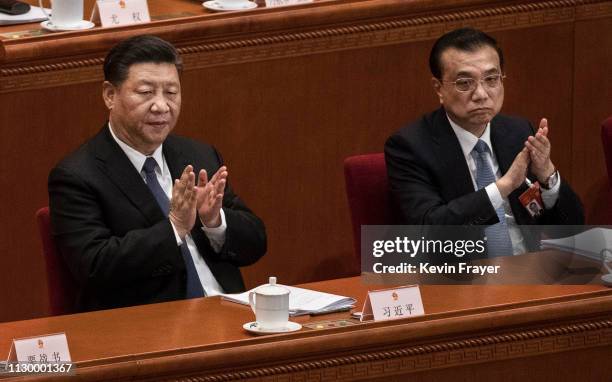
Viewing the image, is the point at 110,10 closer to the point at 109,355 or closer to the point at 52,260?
the point at 52,260

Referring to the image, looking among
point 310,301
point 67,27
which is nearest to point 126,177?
point 310,301

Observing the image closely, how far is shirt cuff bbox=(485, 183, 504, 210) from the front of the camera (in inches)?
122

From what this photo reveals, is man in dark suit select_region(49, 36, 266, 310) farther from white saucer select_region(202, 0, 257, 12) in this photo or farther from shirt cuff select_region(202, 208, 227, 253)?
white saucer select_region(202, 0, 257, 12)

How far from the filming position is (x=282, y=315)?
2564 millimetres

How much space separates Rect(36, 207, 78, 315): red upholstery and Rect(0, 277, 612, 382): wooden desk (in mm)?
264

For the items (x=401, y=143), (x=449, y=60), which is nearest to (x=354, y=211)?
(x=401, y=143)

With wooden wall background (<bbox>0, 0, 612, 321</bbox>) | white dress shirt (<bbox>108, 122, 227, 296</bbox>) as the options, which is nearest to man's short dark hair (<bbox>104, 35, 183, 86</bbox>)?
white dress shirt (<bbox>108, 122, 227, 296</bbox>)

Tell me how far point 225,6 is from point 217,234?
809mm

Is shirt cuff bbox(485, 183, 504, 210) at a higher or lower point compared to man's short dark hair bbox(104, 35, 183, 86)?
lower

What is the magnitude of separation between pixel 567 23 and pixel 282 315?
1.58m

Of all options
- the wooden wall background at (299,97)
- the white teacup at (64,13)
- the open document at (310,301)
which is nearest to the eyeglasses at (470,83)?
the wooden wall background at (299,97)

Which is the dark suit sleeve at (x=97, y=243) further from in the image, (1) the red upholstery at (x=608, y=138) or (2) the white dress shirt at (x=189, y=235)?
(1) the red upholstery at (x=608, y=138)

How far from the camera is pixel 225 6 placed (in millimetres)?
3627

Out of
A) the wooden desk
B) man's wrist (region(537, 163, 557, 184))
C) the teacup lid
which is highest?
man's wrist (region(537, 163, 557, 184))
